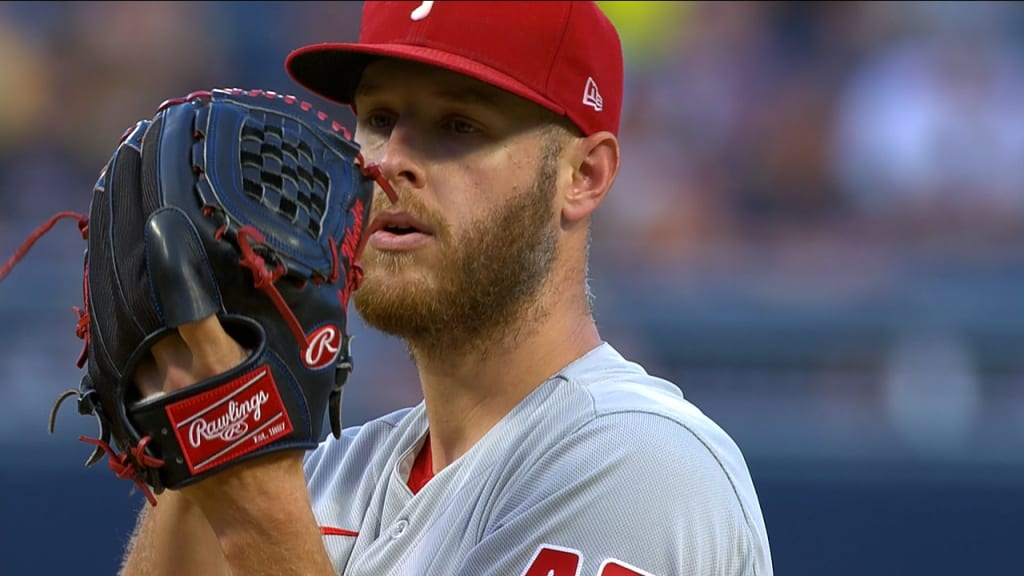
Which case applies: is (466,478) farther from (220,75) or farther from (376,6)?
(220,75)

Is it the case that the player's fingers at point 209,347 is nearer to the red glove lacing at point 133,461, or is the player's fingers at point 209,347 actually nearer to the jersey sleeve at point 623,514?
the red glove lacing at point 133,461

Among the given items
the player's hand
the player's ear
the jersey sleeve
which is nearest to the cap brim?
the player's ear

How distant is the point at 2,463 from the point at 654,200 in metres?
2.47

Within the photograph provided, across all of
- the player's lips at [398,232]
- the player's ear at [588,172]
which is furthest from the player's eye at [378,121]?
the player's ear at [588,172]

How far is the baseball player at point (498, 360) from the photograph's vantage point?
1.54m

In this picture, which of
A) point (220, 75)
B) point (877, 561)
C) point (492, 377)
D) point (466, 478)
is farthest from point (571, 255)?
point (220, 75)

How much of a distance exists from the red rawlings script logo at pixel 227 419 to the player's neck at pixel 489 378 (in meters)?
0.54

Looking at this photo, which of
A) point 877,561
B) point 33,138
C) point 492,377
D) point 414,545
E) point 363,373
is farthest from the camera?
point 33,138

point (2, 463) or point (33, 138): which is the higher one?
point (33, 138)

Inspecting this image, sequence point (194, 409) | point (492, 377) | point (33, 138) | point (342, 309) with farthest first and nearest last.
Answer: point (33, 138) < point (492, 377) < point (342, 309) < point (194, 409)

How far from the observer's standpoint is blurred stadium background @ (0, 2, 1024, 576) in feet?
13.5

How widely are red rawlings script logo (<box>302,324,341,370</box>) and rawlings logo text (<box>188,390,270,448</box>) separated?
0.08 m

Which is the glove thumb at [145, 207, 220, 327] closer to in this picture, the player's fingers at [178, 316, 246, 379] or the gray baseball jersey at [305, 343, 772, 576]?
the player's fingers at [178, 316, 246, 379]

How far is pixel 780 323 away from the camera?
14.7 ft
